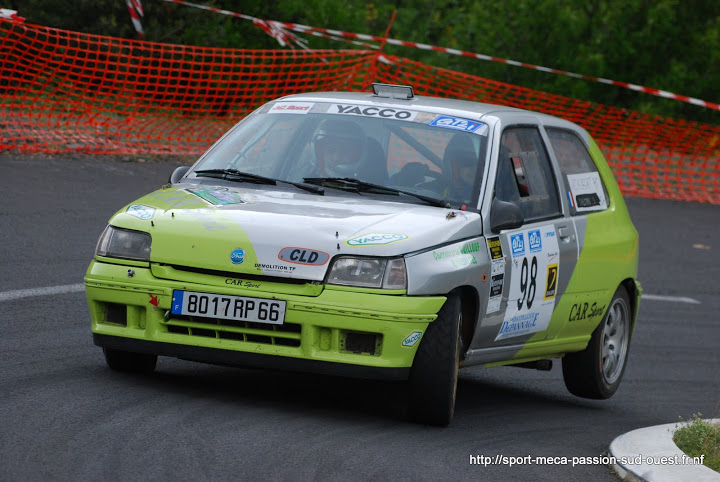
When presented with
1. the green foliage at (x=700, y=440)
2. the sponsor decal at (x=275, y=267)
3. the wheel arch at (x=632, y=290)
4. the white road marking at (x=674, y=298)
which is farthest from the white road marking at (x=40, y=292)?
the white road marking at (x=674, y=298)

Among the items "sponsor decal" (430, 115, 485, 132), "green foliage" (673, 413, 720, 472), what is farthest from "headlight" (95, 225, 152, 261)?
"green foliage" (673, 413, 720, 472)

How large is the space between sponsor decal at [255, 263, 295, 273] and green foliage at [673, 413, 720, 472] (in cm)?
202

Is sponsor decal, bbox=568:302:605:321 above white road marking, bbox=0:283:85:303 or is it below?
above

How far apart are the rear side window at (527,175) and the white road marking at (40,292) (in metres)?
3.38

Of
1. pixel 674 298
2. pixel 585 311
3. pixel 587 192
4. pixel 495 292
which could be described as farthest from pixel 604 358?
pixel 674 298

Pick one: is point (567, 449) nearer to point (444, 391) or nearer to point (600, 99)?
point (444, 391)

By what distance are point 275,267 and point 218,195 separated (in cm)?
90

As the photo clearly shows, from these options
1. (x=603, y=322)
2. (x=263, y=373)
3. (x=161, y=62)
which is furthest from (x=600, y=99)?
(x=263, y=373)

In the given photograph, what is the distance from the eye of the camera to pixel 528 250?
23.4 feet

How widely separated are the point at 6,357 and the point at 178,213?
1296mm

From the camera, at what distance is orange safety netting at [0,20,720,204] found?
1603 centimetres

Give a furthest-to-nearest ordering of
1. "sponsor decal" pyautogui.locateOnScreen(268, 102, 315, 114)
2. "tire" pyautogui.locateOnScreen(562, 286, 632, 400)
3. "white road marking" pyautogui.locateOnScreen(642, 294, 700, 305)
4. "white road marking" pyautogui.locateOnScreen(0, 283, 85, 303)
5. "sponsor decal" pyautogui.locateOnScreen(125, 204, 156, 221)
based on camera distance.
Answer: "white road marking" pyautogui.locateOnScreen(642, 294, 700, 305), "white road marking" pyautogui.locateOnScreen(0, 283, 85, 303), "tire" pyautogui.locateOnScreen(562, 286, 632, 400), "sponsor decal" pyautogui.locateOnScreen(268, 102, 315, 114), "sponsor decal" pyautogui.locateOnScreen(125, 204, 156, 221)

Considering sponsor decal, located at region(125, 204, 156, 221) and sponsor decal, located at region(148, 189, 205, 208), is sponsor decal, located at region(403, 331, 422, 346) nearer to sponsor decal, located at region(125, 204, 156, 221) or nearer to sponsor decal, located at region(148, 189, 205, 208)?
sponsor decal, located at region(148, 189, 205, 208)

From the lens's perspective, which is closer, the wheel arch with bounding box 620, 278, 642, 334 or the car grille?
the car grille
